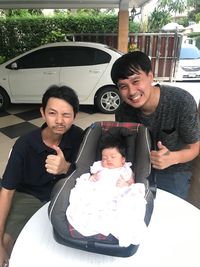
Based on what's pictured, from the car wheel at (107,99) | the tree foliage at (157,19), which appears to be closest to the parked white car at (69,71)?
the car wheel at (107,99)

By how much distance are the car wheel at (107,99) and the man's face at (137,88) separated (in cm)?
352

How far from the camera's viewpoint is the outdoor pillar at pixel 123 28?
295 inches

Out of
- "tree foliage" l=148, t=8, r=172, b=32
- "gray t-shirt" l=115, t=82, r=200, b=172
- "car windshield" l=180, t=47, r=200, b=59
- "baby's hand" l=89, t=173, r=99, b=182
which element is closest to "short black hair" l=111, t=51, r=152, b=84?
"gray t-shirt" l=115, t=82, r=200, b=172

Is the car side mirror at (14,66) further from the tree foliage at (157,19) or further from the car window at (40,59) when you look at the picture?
the tree foliage at (157,19)

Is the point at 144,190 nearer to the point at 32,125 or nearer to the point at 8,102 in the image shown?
the point at 32,125

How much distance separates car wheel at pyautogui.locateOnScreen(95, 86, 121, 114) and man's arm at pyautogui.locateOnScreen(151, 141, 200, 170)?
356 cm

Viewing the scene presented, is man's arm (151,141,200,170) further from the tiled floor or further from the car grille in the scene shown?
the car grille

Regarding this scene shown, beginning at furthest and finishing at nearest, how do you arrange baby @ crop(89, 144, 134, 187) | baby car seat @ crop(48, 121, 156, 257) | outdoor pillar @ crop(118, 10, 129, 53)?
outdoor pillar @ crop(118, 10, 129, 53)
baby @ crop(89, 144, 134, 187)
baby car seat @ crop(48, 121, 156, 257)

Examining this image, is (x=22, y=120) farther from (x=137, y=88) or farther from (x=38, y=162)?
(x=137, y=88)

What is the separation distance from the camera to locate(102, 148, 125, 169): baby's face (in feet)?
5.08

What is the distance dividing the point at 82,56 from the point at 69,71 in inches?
14.5

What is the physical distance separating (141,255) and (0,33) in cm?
897

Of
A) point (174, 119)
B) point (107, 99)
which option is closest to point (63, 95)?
point (174, 119)

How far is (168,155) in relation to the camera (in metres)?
1.56
